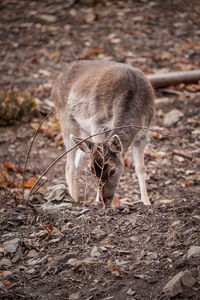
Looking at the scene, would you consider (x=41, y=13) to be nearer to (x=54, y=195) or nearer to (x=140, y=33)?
(x=140, y=33)

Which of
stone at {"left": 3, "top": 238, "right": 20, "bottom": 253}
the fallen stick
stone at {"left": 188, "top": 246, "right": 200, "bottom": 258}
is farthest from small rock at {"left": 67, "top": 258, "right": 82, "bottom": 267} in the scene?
the fallen stick

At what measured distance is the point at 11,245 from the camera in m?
4.30

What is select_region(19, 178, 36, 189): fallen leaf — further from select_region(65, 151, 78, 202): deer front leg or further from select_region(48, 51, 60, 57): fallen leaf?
select_region(48, 51, 60, 57): fallen leaf

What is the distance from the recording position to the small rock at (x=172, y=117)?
8.79 meters

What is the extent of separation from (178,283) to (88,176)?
2264 millimetres

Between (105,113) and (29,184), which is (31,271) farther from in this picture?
(29,184)

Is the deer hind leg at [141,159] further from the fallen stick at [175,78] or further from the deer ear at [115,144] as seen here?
the fallen stick at [175,78]

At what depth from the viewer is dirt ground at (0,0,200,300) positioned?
364cm

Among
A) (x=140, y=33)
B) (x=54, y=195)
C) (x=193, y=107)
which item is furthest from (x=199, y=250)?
(x=140, y=33)

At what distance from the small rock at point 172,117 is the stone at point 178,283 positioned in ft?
18.7

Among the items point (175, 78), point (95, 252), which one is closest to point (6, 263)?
point (95, 252)

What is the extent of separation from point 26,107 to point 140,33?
505 cm

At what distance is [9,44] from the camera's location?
12555 mm

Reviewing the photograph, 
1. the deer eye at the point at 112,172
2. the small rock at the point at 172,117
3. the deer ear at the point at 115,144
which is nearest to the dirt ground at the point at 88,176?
the small rock at the point at 172,117
